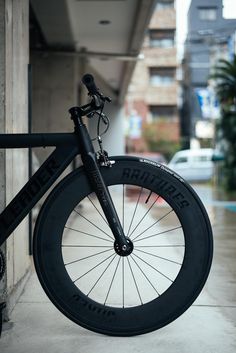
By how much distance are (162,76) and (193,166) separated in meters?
25.7

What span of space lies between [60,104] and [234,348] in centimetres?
877

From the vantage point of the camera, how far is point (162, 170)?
307 cm

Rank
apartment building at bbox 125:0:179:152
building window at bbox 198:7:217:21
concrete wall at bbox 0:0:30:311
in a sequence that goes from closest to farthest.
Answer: concrete wall at bbox 0:0:30:311 < building window at bbox 198:7:217:21 < apartment building at bbox 125:0:179:152

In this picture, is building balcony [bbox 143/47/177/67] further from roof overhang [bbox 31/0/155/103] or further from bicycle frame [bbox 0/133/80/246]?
bicycle frame [bbox 0/133/80/246]

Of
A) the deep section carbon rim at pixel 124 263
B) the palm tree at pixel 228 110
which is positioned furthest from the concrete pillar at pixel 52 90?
the palm tree at pixel 228 110

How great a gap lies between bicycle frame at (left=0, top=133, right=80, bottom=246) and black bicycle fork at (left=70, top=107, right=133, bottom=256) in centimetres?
5

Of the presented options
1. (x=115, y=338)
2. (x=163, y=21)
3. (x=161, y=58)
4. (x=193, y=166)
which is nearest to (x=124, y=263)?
(x=115, y=338)

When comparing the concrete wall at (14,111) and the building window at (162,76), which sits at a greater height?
the building window at (162,76)

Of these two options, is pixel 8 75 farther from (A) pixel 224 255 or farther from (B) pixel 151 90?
(B) pixel 151 90

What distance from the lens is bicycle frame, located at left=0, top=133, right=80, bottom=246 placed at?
3061 millimetres

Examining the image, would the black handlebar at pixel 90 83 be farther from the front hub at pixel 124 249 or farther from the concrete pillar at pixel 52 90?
the concrete pillar at pixel 52 90

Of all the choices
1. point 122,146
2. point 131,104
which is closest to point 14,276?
point 122,146

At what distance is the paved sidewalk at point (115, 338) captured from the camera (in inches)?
121

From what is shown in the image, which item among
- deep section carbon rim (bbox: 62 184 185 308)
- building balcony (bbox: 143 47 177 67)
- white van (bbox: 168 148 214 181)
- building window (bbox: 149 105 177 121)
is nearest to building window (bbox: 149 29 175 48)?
white van (bbox: 168 148 214 181)
